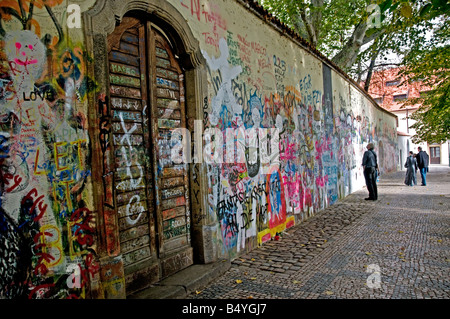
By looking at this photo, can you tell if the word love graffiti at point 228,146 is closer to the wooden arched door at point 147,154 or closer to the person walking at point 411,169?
the wooden arched door at point 147,154

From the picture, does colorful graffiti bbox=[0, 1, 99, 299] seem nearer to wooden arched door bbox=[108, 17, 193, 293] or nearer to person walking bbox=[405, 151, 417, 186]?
wooden arched door bbox=[108, 17, 193, 293]

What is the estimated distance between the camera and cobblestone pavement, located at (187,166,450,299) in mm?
4023

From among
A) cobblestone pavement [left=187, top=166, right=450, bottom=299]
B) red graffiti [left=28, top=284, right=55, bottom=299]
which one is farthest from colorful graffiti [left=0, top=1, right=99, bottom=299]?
cobblestone pavement [left=187, top=166, right=450, bottom=299]

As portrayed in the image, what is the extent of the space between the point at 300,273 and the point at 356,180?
1093 cm

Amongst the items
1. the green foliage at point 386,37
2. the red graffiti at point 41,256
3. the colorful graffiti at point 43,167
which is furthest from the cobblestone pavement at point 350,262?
the green foliage at point 386,37

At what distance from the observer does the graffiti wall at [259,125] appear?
5316mm

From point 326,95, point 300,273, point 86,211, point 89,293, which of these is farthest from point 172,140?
point 326,95

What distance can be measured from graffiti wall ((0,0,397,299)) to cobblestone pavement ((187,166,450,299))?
566mm

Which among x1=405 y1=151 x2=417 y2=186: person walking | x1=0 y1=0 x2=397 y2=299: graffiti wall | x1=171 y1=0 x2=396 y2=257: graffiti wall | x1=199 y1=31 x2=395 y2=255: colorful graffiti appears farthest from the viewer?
x1=405 y1=151 x2=417 y2=186: person walking

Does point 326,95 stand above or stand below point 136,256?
above

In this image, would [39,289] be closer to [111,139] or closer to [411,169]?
[111,139]

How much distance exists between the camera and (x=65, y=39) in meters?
3.12

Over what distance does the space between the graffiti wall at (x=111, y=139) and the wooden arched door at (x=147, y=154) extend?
0.06 m

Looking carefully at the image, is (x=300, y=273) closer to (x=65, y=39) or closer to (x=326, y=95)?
(x=65, y=39)
